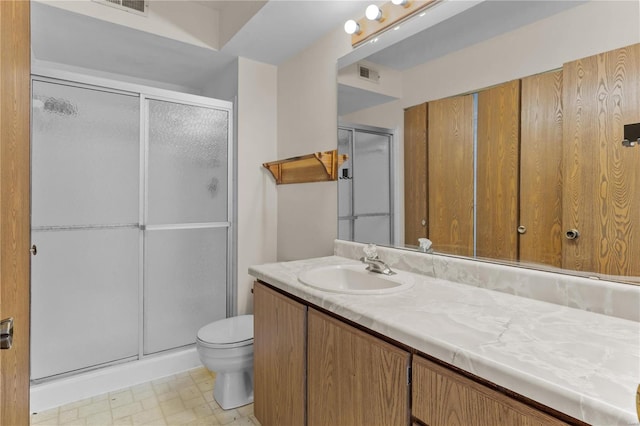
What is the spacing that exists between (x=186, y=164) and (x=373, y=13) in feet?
5.18

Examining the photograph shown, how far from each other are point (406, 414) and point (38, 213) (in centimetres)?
218

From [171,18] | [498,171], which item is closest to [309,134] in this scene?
[171,18]

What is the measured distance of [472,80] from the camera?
141 centimetres

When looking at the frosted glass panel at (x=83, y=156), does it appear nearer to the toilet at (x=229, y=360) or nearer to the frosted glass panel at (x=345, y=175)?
the toilet at (x=229, y=360)

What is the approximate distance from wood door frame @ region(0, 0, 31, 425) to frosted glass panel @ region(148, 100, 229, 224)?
1.41 metres

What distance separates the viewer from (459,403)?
0.77 metres

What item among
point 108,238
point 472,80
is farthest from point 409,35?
point 108,238

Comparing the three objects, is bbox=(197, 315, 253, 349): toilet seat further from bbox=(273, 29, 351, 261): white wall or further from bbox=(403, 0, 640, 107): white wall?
bbox=(403, 0, 640, 107): white wall

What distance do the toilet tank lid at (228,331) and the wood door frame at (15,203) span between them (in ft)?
3.33

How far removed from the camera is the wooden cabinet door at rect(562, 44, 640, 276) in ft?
3.30

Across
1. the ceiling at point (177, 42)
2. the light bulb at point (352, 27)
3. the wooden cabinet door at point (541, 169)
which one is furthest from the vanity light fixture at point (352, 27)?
the wooden cabinet door at point (541, 169)

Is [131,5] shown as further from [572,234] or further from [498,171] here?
[572,234]

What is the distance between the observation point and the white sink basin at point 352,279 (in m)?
1.42

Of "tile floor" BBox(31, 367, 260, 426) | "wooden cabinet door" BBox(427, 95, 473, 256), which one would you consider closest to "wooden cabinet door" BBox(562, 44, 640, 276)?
"wooden cabinet door" BBox(427, 95, 473, 256)
